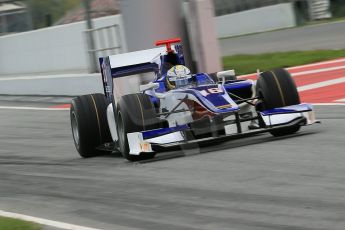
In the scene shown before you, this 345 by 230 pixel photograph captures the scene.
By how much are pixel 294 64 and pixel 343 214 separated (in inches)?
618

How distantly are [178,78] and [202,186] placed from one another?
3177 mm

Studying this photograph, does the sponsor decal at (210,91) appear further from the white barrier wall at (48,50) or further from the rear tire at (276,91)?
the white barrier wall at (48,50)

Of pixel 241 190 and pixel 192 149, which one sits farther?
pixel 192 149

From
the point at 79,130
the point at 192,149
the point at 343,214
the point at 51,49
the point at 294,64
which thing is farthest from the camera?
the point at 51,49

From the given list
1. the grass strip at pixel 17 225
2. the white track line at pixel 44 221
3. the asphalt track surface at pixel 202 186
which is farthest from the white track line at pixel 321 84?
the grass strip at pixel 17 225

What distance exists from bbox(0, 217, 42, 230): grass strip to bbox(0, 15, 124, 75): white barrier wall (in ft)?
59.9

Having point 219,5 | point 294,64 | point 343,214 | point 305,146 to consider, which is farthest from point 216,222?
point 219,5

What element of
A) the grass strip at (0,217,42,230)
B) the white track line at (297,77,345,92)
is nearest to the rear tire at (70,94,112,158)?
the grass strip at (0,217,42,230)

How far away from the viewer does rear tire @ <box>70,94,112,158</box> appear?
12.3m

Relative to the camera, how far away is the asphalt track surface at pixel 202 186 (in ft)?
22.9

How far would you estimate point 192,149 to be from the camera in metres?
11.0

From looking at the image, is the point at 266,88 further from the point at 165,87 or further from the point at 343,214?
the point at 343,214

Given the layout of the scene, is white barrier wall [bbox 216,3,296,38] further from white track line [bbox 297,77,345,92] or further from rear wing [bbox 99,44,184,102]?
rear wing [bbox 99,44,184,102]

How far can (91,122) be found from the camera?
40.4ft
